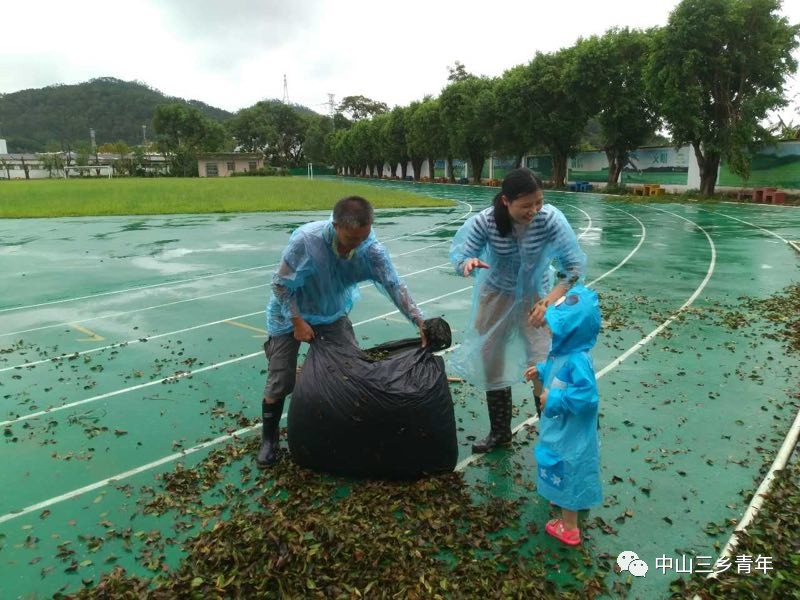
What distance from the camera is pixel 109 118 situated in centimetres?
14775

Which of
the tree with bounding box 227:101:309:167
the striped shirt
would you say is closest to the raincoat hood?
the striped shirt

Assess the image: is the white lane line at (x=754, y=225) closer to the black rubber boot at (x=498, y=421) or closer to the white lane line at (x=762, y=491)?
the white lane line at (x=762, y=491)

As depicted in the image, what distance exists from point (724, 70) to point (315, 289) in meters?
27.4

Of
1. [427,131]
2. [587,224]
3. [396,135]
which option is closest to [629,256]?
[587,224]

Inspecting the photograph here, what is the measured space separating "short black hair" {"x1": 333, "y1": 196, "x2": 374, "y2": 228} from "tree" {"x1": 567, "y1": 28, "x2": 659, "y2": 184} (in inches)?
1238

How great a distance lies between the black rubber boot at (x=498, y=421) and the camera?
3826mm

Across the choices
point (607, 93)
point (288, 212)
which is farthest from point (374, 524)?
point (607, 93)

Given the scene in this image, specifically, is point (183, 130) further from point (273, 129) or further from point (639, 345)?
point (639, 345)

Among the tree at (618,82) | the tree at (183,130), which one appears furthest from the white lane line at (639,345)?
the tree at (183,130)

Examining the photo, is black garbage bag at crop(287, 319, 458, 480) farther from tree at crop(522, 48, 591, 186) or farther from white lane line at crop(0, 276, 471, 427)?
tree at crop(522, 48, 591, 186)

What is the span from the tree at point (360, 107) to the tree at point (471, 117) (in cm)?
6545

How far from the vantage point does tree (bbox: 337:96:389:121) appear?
4301 inches

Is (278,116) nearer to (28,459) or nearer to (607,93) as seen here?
(607,93)

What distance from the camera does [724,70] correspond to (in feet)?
82.2
